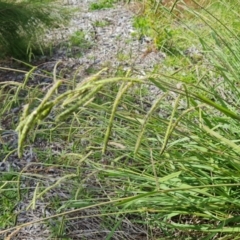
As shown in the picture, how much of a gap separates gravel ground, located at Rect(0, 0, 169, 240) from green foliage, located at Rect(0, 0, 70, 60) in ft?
0.60

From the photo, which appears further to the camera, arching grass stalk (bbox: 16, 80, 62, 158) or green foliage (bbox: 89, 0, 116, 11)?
green foliage (bbox: 89, 0, 116, 11)

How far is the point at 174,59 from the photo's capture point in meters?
3.58

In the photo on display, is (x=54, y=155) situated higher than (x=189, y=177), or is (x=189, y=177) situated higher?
(x=189, y=177)

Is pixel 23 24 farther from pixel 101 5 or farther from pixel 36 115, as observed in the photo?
pixel 36 115

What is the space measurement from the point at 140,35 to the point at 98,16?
80 cm

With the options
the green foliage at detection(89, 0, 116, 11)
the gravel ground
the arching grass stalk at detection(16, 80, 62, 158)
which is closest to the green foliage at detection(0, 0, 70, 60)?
the gravel ground

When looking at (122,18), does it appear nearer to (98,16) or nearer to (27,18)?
(98,16)

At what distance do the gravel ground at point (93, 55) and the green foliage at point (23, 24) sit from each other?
181 mm

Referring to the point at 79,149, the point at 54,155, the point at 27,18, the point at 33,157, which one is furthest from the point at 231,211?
the point at 27,18

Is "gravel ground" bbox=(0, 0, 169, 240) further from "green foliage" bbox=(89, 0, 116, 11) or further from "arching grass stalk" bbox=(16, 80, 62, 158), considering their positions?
"arching grass stalk" bbox=(16, 80, 62, 158)

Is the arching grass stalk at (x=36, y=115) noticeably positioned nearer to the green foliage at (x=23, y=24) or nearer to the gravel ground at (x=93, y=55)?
the gravel ground at (x=93, y=55)

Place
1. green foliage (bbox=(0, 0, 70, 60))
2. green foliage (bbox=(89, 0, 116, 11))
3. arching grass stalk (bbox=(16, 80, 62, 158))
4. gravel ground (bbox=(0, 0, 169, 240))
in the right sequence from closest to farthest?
1. arching grass stalk (bbox=(16, 80, 62, 158))
2. gravel ground (bbox=(0, 0, 169, 240))
3. green foliage (bbox=(0, 0, 70, 60))
4. green foliage (bbox=(89, 0, 116, 11))

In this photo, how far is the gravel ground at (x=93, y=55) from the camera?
213cm

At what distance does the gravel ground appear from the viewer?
2.13 m
